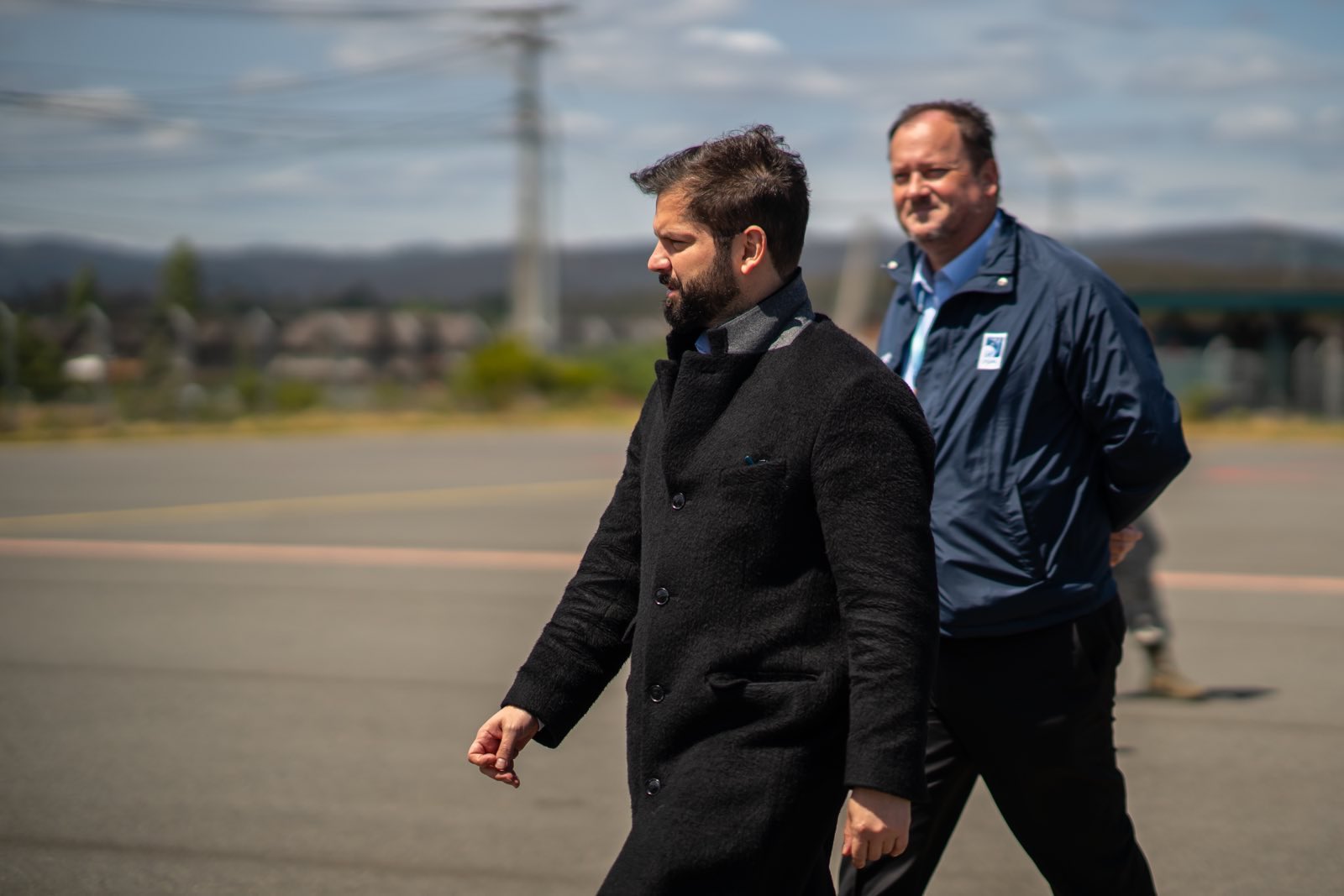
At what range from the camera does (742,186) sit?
2525 mm

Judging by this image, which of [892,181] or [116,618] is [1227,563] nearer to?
[116,618]

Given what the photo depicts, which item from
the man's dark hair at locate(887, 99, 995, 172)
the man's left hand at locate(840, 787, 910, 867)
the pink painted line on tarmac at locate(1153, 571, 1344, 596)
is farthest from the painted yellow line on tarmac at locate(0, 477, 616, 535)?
the man's left hand at locate(840, 787, 910, 867)

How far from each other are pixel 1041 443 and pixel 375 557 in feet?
29.5

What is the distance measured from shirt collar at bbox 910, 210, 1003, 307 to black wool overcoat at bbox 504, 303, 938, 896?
1087mm

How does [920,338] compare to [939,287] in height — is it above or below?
below

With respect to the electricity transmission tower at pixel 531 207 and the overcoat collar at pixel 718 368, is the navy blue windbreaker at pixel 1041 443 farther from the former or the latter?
the electricity transmission tower at pixel 531 207

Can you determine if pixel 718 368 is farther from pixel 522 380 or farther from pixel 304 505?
pixel 522 380

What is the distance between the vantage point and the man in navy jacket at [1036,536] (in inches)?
129

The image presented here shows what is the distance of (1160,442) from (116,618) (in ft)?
23.2

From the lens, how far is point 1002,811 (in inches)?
134

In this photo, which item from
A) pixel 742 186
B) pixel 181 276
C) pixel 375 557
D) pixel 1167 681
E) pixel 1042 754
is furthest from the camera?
pixel 181 276

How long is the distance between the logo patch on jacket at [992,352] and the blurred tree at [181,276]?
355 feet

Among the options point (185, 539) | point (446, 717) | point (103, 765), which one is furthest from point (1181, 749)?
point (185, 539)

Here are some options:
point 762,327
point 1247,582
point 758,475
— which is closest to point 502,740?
point 758,475
